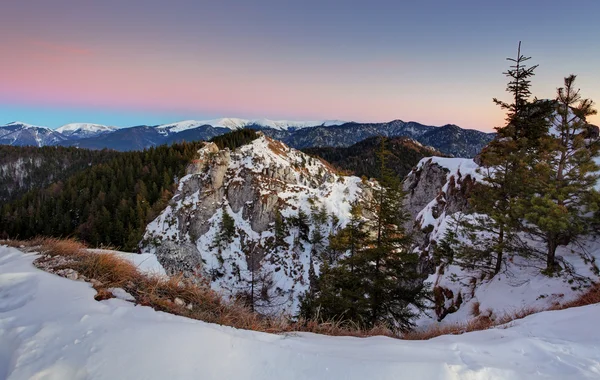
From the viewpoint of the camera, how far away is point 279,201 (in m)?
70.4

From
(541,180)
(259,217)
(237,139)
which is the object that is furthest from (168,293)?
(237,139)

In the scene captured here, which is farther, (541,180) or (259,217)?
(259,217)

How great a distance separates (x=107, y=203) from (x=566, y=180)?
8343cm

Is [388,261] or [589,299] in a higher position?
[589,299]

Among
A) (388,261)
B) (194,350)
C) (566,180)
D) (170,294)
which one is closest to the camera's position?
(194,350)

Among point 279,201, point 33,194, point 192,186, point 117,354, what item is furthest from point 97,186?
point 117,354

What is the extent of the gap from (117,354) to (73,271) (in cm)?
306

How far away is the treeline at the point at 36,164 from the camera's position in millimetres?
160600

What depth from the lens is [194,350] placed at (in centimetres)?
333

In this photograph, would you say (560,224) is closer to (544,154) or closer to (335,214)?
(544,154)

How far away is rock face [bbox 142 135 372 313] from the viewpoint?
188 ft

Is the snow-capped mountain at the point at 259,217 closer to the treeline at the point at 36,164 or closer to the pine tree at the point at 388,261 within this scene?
the pine tree at the point at 388,261

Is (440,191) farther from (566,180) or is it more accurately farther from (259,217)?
(259,217)

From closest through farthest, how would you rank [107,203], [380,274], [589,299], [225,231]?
[589,299] < [380,274] < [225,231] < [107,203]
